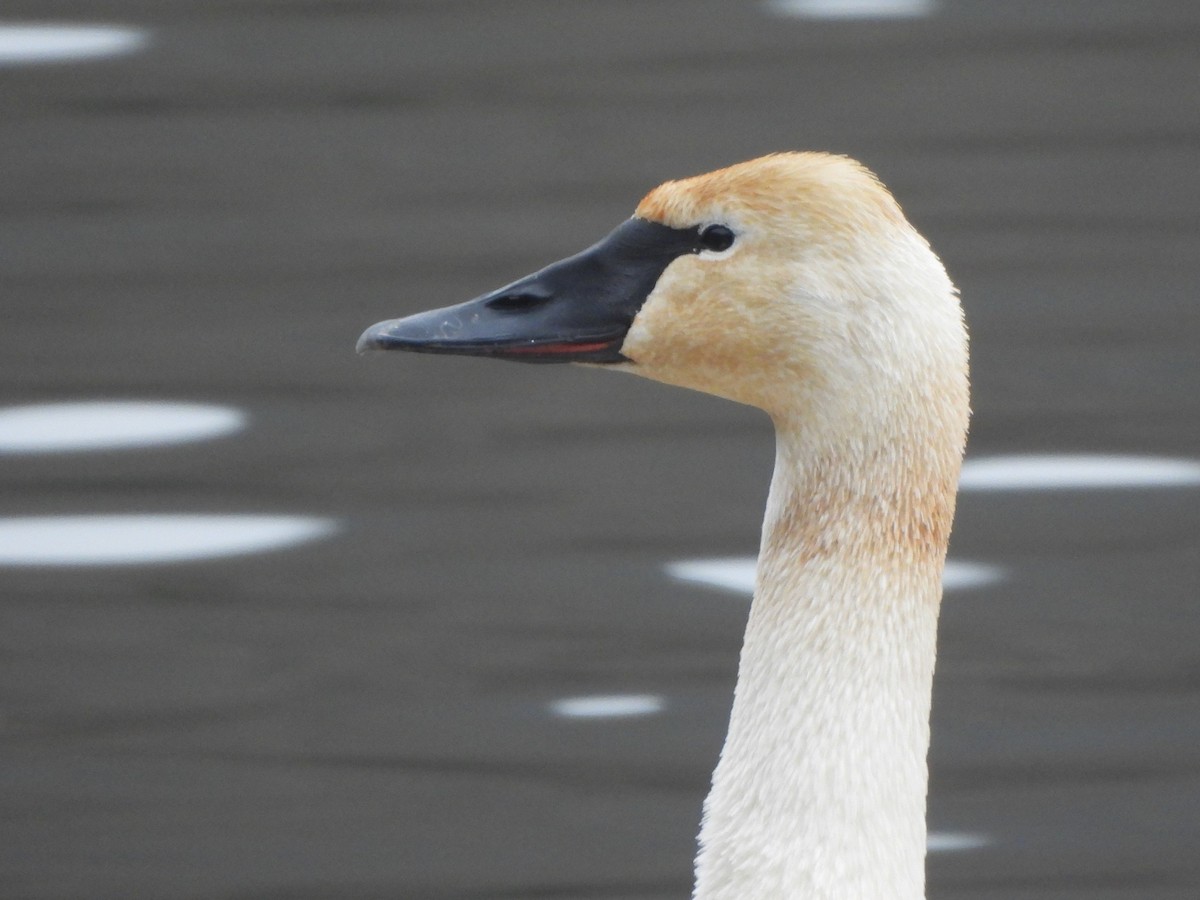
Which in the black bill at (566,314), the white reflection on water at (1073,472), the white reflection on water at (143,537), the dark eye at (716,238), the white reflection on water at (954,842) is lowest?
the white reflection on water at (954,842)

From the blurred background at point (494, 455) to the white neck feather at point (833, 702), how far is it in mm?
2127

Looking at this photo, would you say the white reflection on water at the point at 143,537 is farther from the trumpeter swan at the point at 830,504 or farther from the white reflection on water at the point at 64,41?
the trumpeter swan at the point at 830,504

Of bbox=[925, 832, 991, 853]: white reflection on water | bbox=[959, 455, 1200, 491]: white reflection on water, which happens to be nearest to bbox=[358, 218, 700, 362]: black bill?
bbox=[925, 832, 991, 853]: white reflection on water

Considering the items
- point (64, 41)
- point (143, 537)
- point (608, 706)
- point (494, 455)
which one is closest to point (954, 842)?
point (608, 706)

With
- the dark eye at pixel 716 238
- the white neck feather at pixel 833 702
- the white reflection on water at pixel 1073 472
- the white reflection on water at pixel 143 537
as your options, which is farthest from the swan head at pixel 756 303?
the white reflection on water at pixel 1073 472

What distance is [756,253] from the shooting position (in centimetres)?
345

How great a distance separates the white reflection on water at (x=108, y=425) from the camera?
22.8ft

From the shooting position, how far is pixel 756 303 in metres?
3.44

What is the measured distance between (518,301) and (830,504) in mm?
632

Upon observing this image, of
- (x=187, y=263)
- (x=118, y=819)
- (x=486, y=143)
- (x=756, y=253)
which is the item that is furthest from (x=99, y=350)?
(x=756, y=253)

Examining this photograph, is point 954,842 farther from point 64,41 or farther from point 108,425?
point 64,41

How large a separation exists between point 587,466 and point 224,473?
43.1 inches

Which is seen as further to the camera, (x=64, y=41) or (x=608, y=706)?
(x=64, y=41)

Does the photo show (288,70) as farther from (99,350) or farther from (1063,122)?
(1063,122)
